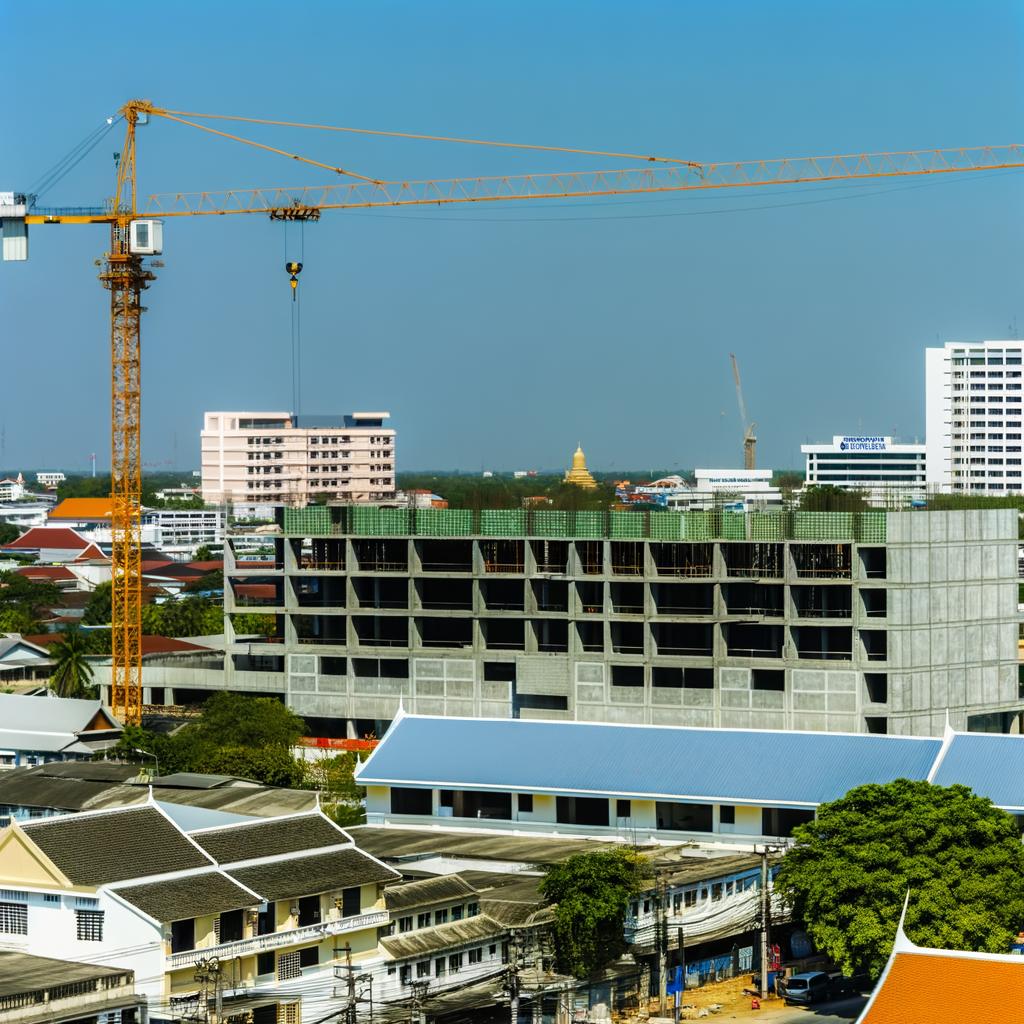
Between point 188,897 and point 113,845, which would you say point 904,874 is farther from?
point 113,845

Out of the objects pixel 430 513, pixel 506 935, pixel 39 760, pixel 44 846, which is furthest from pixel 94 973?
pixel 430 513

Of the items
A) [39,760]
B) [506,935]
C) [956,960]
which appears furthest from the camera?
[39,760]

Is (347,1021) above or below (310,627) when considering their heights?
below

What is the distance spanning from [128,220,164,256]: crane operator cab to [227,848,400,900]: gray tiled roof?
200ft

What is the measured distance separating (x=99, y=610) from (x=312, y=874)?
11988cm

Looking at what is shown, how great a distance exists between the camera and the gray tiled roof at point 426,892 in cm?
5834

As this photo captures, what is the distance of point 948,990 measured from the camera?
45.8 metres

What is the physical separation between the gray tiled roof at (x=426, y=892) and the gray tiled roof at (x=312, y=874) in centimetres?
82

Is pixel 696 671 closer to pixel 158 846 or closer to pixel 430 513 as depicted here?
pixel 430 513

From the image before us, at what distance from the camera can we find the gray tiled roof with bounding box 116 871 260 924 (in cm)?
5244

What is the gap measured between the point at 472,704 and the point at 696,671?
448 inches

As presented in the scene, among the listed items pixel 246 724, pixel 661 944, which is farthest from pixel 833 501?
pixel 661 944

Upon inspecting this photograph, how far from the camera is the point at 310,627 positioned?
10600cm

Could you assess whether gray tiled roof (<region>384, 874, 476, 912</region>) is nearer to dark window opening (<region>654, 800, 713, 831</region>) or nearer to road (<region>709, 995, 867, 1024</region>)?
road (<region>709, 995, 867, 1024</region>)
